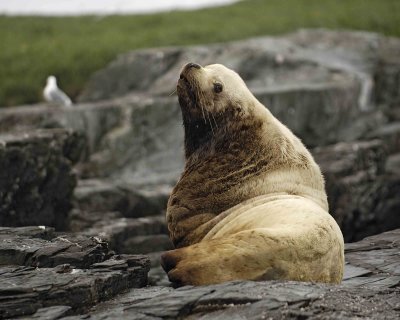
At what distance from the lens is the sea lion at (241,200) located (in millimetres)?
5375

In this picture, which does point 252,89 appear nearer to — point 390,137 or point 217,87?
point 390,137

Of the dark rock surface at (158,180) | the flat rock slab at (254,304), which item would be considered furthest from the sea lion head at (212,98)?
the flat rock slab at (254,304)

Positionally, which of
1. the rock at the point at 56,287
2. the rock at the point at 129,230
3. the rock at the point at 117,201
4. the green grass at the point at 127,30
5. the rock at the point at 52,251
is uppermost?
the green grass at the point at 127,30

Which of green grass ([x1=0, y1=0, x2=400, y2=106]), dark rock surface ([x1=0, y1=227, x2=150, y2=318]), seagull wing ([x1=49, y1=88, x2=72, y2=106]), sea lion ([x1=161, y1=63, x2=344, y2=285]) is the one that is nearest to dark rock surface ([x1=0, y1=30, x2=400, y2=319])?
dark rock surface ([x1=0, y1=227, x2=150, y2=318])

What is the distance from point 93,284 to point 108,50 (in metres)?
18.2

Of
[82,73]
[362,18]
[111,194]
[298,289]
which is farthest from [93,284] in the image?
[362,18]

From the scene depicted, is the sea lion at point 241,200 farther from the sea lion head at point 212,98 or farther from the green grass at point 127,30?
the green grass at point 127,30

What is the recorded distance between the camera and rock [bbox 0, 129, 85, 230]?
1020cm

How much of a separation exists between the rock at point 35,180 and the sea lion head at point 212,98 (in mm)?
3982

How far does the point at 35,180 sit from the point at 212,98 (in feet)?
14.6

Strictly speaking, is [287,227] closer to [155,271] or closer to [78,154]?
[155,271]

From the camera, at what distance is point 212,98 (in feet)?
22.0

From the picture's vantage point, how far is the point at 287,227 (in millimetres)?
5504

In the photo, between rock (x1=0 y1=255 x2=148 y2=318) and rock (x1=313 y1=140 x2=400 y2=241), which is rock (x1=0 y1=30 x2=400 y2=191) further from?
rock (x1=0 y1=255 x2=148 y2=318)
